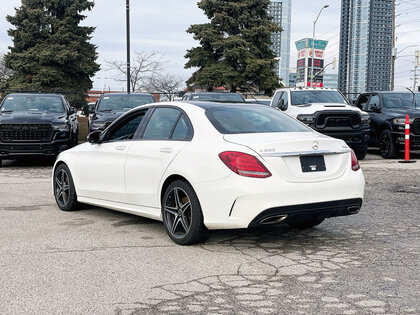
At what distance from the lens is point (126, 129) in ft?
22.0

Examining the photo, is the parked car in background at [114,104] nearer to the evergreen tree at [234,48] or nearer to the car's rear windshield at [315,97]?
the car's rear windshield at [315,97]

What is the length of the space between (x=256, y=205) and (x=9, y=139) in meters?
9.56

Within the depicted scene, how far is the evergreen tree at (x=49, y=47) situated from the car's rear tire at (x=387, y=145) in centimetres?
2452

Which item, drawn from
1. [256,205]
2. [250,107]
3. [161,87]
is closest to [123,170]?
[250,107]

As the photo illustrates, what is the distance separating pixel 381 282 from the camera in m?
4.21

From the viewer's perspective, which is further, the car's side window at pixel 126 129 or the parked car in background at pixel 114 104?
the parked car in background at pixel 114 104

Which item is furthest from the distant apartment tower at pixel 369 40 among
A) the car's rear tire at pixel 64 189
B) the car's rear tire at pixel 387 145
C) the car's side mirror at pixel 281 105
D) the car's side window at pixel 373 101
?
the car's rear tire at pixel 64 189

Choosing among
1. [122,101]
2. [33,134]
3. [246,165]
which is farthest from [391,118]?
[246,165]

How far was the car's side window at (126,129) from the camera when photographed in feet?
21.5

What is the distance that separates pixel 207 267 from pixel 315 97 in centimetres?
1143

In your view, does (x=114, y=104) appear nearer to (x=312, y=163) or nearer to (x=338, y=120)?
(x=338, y=120)

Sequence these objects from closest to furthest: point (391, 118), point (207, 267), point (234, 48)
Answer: point (207, 267), point (391, 118), point (234, 48)

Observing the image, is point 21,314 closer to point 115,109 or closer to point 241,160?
point 241,160

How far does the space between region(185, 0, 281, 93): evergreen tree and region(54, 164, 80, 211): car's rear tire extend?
116 ft
